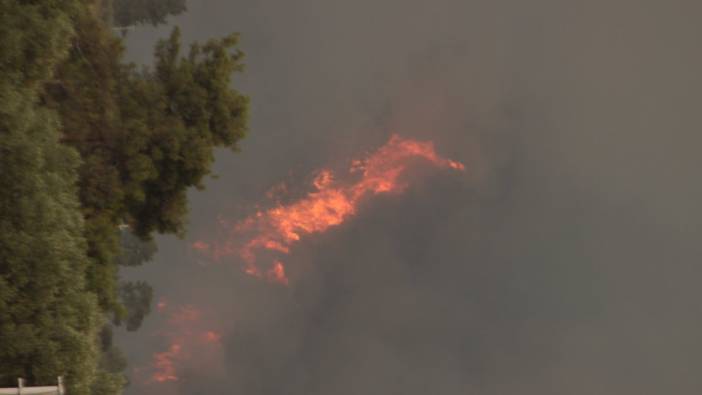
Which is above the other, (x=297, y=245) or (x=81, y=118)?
(x=297, y=245)

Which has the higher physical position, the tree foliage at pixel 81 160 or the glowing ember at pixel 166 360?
the glowing ember at pixel 166 360

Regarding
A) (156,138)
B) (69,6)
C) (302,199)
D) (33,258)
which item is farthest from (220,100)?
(302,199)

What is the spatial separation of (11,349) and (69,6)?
11.3 metres

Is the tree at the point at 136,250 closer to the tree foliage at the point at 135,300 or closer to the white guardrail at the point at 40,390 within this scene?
the tree foliage at the point at 135,300

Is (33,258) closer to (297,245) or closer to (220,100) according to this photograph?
(220,100)

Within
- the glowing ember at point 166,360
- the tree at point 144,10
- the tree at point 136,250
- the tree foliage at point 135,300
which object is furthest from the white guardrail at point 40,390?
the glowing ember at point 166,360

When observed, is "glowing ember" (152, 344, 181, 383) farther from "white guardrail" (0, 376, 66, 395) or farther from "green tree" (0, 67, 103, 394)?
"white guardrail" (0, 376, 66, 395)

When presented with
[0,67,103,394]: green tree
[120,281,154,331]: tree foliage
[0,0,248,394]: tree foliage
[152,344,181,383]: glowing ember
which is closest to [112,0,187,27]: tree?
[120,281,154,331]: tree foliage

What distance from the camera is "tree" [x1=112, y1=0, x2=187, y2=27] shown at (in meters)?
64.0

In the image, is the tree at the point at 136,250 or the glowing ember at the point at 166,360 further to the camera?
the glowing ember at the point at 166,360

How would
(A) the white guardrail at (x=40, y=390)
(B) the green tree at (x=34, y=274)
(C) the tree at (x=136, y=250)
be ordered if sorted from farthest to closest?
1. (C) the tree at (x=136, y=250)
2. (B) the green tree at (x=34, y=274)
3. (A) the white guardrail at (x=40, y=390)

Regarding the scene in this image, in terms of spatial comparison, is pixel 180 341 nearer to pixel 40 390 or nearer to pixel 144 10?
pixel 144 10

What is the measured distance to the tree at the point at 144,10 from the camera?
6397 centimetres

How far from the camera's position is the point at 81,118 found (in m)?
28.5
